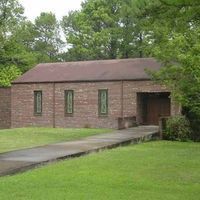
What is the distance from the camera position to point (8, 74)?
177 feet

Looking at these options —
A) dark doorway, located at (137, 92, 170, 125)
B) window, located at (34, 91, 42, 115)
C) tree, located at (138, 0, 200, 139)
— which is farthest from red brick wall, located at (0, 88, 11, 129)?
tree, located at (138, 0, 200, 139)

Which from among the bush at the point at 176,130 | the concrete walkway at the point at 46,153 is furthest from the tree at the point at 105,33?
the concrete walkway at the point at 46,153

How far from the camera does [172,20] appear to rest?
1021cm

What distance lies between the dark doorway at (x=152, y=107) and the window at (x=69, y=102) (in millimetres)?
5416

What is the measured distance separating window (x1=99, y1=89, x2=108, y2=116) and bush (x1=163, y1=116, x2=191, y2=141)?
883 centimetres

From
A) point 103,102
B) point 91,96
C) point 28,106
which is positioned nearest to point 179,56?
point 103,102

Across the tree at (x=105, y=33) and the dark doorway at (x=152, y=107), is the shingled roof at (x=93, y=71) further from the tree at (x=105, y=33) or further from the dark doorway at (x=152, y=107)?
the tree at (x=105, y=33)

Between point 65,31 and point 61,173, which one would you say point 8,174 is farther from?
point 65,31

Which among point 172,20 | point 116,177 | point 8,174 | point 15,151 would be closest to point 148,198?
point 116,177

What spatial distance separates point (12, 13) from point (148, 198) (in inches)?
1874

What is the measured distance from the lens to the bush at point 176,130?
2791cm

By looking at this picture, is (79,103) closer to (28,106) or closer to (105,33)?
(28,106)

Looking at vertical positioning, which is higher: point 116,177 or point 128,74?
point 128,74

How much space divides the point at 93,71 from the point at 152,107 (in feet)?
17.9
